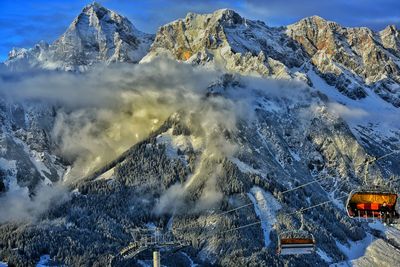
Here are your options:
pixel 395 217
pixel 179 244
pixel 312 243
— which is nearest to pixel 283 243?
pixel 312 243

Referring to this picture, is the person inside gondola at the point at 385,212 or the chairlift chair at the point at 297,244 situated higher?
the person inside gondola at the point at 385,212

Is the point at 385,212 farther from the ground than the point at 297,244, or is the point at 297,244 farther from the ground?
the point at 385,212

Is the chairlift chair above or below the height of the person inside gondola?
below

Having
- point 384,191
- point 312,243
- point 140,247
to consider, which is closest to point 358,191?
point 384,191

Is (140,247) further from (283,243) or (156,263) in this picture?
(283,243)

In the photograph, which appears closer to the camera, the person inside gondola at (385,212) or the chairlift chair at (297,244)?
the person inside gondola at (385,212)

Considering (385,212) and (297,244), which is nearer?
(385,212)

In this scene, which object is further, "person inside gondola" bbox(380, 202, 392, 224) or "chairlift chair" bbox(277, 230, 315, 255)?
"chairlift chair" bbox(277, 230, 315, 255)

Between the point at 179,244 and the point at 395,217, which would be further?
the point at 179,244

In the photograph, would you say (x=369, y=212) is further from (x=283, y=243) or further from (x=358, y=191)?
(x=283, y=243)

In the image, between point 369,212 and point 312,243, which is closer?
point 369,212
